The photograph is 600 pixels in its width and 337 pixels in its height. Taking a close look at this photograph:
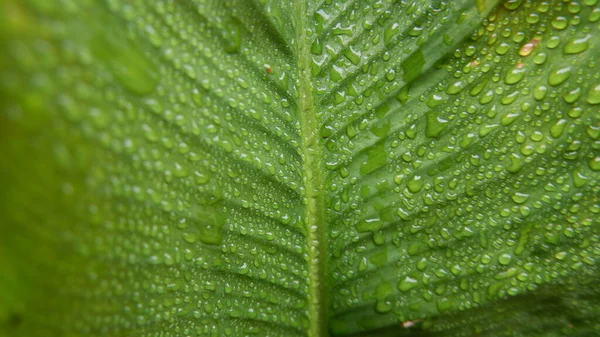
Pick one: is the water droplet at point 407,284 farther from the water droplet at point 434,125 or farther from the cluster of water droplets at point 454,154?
the water droplet at point 434,125

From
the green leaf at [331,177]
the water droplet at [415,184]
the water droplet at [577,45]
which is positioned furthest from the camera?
the water droplet at [415,184]

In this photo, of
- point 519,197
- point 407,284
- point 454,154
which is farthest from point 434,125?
point 407,284

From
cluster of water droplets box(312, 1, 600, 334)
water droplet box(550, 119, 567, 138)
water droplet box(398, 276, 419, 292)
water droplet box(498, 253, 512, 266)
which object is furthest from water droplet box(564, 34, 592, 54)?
water droplet box(398, 276, 419, 292)

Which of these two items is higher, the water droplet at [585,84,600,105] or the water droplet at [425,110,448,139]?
the water droplet at [425,110,448,139]

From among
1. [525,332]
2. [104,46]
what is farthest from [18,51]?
[525,332]

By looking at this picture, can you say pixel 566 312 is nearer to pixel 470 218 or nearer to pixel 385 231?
pixel 470 218

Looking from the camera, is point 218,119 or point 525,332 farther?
point 525,332

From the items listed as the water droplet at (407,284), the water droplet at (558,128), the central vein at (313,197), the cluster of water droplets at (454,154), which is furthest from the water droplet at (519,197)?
the central vein at (313,197)

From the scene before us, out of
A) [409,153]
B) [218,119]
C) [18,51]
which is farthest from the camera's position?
[409,153]

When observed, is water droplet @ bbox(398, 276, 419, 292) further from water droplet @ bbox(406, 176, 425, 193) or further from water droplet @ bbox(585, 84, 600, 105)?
water droplet @ bbox(585, 84, 600, 105)
